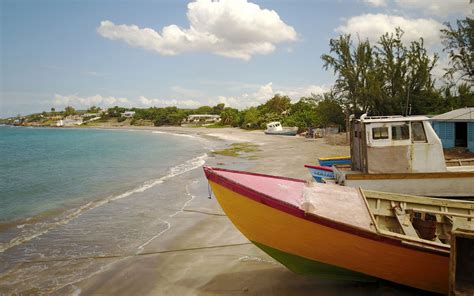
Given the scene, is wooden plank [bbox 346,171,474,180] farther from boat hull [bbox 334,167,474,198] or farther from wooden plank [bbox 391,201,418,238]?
wooden plank [bbox 391,201,418,238]

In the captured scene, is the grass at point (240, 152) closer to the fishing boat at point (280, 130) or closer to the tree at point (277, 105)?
the fishing boat at point (280, 130)

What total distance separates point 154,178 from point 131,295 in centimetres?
1495

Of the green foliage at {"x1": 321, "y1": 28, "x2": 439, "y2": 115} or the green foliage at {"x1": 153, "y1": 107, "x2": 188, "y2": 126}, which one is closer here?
the green foliage at {"x1": 321, "y1": 28, "x2": 439, "y2": 115}

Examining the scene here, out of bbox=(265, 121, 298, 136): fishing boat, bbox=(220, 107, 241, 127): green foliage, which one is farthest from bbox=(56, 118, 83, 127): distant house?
bbox=(265, 121, 298, 136): fishing boat

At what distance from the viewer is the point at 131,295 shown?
7.20 metres

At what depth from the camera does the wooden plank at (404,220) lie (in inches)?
262

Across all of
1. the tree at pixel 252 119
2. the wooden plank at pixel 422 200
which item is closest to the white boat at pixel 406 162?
the wooden plank at pixel 422 200

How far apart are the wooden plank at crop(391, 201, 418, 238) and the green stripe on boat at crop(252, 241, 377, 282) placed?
1.13m

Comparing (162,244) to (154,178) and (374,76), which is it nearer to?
(154,178)

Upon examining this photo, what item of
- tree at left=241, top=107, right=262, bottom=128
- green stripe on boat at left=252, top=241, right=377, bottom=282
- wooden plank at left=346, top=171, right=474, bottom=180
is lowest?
green stripe on boat at left=252, top=241, right=377, bottom=282

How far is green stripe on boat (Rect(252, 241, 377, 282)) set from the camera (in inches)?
256

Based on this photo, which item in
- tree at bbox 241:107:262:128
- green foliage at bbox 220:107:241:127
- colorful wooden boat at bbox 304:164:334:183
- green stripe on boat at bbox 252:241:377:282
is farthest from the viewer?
green foliage at bbox 220:107:241:127

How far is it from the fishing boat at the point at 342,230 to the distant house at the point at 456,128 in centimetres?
1833

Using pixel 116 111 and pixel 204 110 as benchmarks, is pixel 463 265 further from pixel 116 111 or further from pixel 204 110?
pixel 116 111
